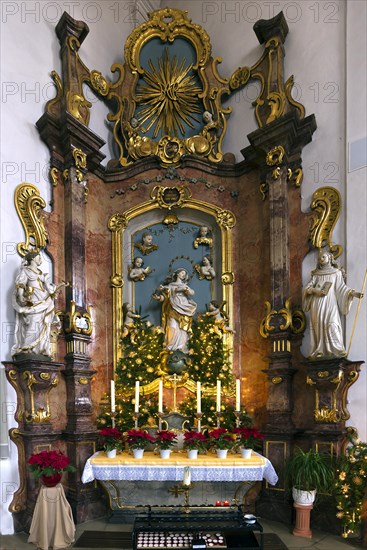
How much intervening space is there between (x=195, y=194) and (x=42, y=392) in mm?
4639

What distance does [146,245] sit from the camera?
9625 millimetres

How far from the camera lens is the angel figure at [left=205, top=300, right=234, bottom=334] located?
907cm

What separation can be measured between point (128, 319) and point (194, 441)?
9.14ft

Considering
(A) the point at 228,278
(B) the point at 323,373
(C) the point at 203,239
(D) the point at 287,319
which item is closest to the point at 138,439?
(B) the point at 323,373

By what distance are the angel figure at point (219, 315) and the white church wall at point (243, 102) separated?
1.79 metres

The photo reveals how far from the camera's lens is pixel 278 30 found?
9156mm

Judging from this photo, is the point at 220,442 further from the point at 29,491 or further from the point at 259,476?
the point at 29,491

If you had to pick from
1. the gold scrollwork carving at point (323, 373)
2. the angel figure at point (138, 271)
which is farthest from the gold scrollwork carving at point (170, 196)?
the gold scrollwork carving at point (323, 373)

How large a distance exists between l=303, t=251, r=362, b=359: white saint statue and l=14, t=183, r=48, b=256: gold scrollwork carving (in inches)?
177

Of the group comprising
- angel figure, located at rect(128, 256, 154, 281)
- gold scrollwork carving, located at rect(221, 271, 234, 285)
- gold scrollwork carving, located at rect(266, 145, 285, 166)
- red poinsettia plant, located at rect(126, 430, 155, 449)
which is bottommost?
red poinsettia plant, located at rect(126, 430, 155, 449)

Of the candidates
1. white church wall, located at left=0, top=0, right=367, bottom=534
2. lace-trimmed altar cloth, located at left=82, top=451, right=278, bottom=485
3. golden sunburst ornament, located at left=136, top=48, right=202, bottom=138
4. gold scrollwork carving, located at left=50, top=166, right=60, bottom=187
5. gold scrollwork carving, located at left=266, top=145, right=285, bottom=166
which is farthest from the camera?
golden sunburst ornament, located at left=136, top=48, right=202, bottom=138

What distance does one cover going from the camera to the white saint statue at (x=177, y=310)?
9000mm

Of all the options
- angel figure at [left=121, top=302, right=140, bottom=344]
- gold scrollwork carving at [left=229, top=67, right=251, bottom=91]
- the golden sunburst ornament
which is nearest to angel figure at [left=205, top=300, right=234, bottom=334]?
angel figure at [left=121, top=302, right=140, bottom=344]

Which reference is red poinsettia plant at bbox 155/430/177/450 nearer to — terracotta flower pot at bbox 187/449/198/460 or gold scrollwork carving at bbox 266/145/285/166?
terracotta flower pot at bbox 187/449/198/460
